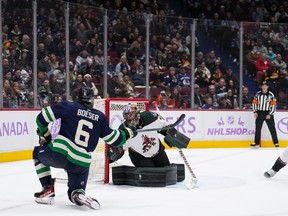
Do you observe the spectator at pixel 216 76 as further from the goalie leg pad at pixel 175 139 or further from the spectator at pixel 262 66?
the goalie leg pad at pixel 175 139

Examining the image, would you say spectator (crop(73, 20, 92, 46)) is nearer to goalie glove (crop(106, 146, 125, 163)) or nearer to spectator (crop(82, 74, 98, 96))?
spectator (crop(82, 74, 98, 96))

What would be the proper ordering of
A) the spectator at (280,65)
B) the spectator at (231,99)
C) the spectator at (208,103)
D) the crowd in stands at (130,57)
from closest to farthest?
the crowd in stands at (130,57)
the spectator at (208,103)
the spectator at (231,99)
the spectator at (280,65)

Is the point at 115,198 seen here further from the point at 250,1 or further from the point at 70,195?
the point at 250,1

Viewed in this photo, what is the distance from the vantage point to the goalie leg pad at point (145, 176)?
6.23 m

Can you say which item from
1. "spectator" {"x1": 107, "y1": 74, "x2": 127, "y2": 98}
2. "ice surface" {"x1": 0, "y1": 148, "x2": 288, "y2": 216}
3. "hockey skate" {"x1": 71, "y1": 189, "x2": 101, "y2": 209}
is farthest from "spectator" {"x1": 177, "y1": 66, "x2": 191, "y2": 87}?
"hockey skate" {"x1": 71, "y1": 189, "x2": 101, "y2": 209}

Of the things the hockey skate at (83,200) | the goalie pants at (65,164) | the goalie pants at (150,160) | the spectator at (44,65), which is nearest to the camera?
the hockey skate at (83,200)

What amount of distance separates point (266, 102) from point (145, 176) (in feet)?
19.1

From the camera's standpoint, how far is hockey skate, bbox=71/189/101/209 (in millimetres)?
4793

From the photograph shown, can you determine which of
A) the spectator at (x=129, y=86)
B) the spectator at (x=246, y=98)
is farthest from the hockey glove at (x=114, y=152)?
the spectator at (x=246, y=98)

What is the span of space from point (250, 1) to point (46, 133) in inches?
500

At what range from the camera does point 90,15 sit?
10.5 metres

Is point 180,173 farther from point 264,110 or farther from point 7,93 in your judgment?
point 264,110

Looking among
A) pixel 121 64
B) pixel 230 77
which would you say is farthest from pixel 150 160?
pixel 230 77

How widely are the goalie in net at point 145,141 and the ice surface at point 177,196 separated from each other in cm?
35
